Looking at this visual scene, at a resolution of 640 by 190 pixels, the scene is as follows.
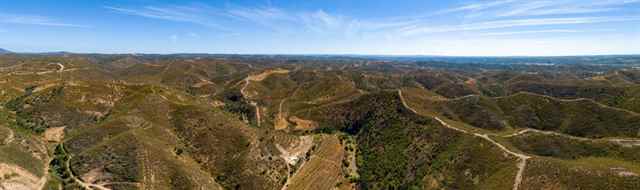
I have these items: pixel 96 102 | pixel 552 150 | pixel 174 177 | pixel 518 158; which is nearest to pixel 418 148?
pixel 518 158

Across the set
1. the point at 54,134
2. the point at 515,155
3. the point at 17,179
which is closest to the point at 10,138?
the point at 54,134

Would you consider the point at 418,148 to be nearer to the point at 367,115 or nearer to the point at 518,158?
the point at 518,158

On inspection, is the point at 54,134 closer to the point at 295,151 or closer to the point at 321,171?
the point at 295,151

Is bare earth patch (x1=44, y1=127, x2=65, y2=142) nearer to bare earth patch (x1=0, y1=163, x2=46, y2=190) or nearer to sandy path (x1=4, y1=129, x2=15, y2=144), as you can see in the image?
sandy path (x1=4, y1=129, x2=15, y2=144)

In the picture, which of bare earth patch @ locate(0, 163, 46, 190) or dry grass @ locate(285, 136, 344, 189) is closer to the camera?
bare earth patch @ locate(0, 163, 46, 190)

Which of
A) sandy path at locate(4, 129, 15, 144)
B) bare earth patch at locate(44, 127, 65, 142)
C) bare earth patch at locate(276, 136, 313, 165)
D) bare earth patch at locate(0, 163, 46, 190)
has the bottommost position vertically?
bare earth patch at locate(276, 136, 313, 165)

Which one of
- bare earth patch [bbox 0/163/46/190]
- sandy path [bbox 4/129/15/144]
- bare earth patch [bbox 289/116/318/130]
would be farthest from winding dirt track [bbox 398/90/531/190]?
sandy path [bbox 4/129/15/144]

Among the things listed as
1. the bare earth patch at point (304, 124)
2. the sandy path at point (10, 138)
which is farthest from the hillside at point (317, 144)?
the bare earth patch at point (304, 124)

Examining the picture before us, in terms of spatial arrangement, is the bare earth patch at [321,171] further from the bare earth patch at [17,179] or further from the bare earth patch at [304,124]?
the bare earth patch at [17,179]

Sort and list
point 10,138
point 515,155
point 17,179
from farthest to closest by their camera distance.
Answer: point 10,138, point 515,155, point 17,179

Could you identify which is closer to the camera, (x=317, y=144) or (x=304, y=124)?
(x=317, y=144)

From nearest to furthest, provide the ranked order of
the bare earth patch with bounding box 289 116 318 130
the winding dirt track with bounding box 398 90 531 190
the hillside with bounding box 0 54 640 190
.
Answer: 1. the winding dirt track with bounding box 398 90 531 190
2. the hillside with bounding box 0 54 640 190
3. the bare earth patch with bounding box 289 116 318 130
